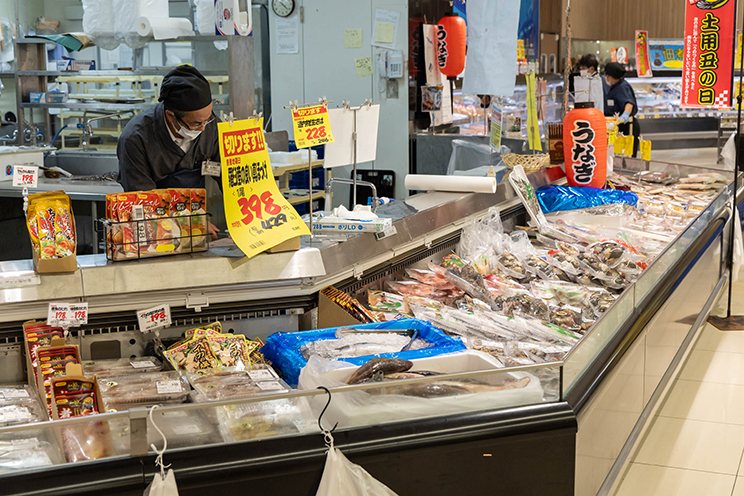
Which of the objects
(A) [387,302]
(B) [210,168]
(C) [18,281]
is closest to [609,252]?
(A) [387,302]

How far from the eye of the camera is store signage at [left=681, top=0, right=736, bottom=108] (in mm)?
6121

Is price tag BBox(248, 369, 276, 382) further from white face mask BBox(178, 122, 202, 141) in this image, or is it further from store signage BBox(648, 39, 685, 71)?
store signage BBox(648, 39, 685, 71)

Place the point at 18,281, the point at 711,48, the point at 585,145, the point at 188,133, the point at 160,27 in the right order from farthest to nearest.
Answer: the point at 711,48 < the point at 160,27 < the point at 585,145 < the point at 188,133 < the point at 18,281

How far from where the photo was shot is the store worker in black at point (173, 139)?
2762 mm

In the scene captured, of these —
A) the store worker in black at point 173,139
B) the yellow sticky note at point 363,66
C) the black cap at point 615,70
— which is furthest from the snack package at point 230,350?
the black cap at point 615,70

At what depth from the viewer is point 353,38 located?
6594 millimetres

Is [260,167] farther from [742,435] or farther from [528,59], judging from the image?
[528,59]

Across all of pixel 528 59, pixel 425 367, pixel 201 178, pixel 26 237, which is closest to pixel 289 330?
pixel 425 367

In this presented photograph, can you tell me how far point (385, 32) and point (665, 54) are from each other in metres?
8.48

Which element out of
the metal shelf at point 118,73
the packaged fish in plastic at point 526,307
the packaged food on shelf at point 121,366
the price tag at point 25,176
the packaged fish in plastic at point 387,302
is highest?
the metal shelf at point 118,73

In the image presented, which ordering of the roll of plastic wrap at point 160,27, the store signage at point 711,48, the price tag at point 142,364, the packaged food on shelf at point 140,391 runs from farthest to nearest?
1. the store signage at point 711,48
2. the roll of plastic wrap at point 160,27
3. the price tag at point 142,364
4. the packaged food on shelf at point 140,391

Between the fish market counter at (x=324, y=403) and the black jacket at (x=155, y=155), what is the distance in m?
0.86

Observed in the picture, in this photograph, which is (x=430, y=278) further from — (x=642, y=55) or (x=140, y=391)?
(x=642, y=55)

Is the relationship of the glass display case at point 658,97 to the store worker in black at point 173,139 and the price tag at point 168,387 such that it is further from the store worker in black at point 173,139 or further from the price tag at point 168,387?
the price tag at point 168,387
